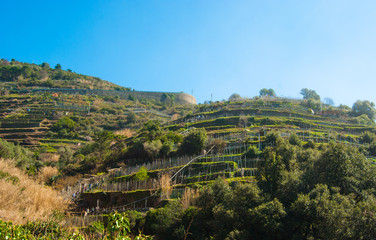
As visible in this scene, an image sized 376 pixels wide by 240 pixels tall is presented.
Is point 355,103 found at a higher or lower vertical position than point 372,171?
higher

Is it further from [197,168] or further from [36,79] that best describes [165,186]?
[36,79]

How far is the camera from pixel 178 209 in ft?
79.8

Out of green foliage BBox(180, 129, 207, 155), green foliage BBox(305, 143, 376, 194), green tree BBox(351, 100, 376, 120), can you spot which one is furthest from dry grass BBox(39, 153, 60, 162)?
green tree BBox(351, 100, 376, 120)

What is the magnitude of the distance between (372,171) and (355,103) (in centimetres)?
5719

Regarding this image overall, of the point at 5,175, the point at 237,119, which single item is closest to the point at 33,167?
the point at 5,175

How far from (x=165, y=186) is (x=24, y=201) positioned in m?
12.7

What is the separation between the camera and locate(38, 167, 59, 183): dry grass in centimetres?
4138

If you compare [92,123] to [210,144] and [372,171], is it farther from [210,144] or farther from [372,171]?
[372,171]

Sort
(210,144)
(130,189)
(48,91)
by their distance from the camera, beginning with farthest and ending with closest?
(48,91) < (210,144) < (130,189)

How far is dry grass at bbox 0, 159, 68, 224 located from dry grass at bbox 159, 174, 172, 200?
10.00m

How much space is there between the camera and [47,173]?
42.7 metres

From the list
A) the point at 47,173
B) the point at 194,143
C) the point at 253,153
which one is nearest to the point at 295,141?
the point at 253,153

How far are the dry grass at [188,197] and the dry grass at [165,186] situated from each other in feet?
8.07

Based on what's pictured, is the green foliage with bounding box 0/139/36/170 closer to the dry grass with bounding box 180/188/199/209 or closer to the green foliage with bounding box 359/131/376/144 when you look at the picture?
the dry grass with bounding box 180/188/199/209
